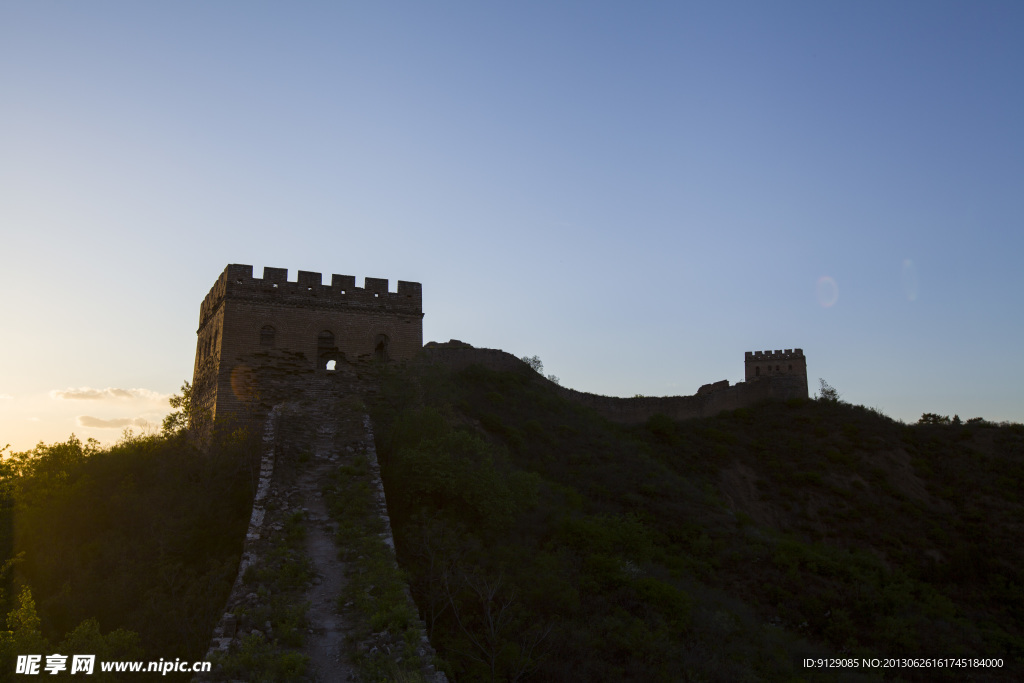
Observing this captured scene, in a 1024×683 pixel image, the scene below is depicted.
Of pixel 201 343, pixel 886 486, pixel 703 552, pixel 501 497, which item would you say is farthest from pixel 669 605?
pixel 886 486

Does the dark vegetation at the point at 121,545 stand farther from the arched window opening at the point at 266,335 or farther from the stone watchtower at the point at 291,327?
the arched window opening at the point at 266,335

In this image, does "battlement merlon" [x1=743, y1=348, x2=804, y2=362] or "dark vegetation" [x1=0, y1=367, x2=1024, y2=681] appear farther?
"battlement merlon" [x1=743, y1=348, x2=804, y2=362]

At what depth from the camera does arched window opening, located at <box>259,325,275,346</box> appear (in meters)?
20.7

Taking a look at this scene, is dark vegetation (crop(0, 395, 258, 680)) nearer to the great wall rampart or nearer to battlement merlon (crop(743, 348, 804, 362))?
the great wall rampart

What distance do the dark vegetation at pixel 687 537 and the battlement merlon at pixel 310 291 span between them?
304cm

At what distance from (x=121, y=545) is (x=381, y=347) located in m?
11.4

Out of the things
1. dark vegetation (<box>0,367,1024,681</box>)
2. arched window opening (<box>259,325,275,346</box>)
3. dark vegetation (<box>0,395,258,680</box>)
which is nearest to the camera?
dark vegetation (<box>0,395,258,680</box>)

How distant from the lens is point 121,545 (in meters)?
11.9

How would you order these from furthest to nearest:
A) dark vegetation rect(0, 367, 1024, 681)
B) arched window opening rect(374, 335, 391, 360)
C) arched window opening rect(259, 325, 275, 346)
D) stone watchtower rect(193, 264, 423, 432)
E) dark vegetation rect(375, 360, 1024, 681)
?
arched window opening rect(374, 335, 391, 360), arched window opening rect(259, 325, 275, 346), stone watchtower rect(193, 264, 423, 432), dark vegetation rect(375, 360, 1024, 681), dark vegetation rect(0, 367, 1024, 681)

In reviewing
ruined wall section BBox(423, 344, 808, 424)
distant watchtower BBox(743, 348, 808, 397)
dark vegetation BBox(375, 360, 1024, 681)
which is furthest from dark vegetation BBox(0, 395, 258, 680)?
distant watchtower BBox(743, 348, 808, 397)

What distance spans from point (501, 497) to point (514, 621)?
4.24 metres

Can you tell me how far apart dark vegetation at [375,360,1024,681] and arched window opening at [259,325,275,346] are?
417cm

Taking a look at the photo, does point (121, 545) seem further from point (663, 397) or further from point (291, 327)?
point (663, 397)

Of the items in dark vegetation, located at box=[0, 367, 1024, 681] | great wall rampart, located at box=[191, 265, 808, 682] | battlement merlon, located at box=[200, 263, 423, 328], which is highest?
battlement merlon, located at box=[200, 263, 423, 328]
